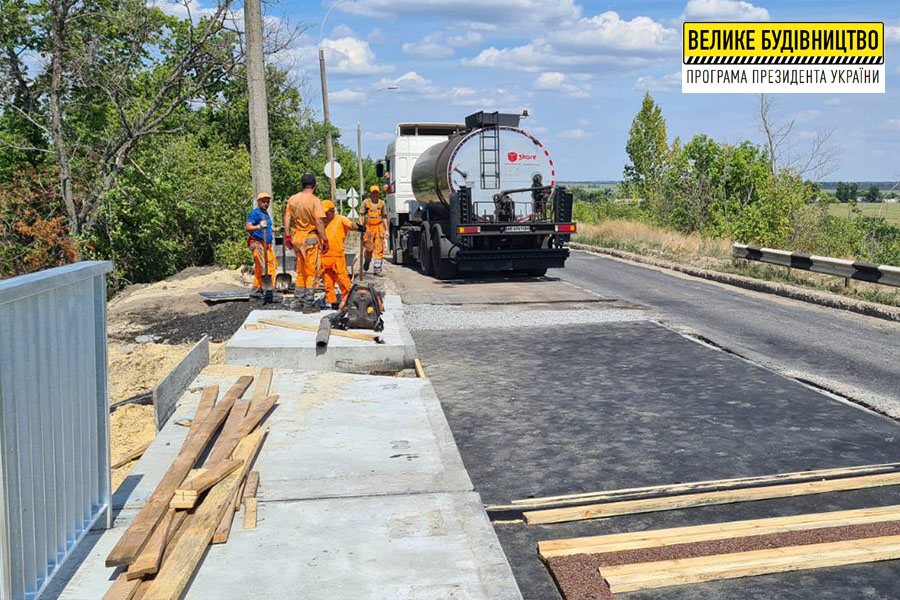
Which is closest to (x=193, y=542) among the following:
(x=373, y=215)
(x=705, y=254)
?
(x=373, y=215)

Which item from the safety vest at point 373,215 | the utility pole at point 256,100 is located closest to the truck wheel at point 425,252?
the safety vest at point 373,215

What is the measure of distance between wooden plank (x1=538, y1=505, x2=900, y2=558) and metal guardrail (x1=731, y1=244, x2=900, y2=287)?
393 inches

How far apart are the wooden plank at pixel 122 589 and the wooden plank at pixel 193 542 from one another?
63 mm

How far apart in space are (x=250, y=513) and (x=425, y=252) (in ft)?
49.3

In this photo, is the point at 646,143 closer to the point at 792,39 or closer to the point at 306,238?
the point at 792,39

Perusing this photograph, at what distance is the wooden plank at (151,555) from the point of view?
3572mm

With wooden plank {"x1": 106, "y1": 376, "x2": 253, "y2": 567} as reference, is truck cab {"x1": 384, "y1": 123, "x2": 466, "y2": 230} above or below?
above

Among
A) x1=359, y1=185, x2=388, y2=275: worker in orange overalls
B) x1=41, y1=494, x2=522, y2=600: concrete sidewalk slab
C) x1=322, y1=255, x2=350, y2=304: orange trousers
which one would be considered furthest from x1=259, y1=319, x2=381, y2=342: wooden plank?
x1=359, y1=185, x2=388, y2=275: worker in orange overalls

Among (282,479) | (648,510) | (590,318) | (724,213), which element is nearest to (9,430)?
(282,479)

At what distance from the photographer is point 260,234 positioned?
42.7 ft

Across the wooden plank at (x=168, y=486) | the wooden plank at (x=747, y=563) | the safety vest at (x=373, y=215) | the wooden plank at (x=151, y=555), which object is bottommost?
the wooden plank at (x=747, y=563)

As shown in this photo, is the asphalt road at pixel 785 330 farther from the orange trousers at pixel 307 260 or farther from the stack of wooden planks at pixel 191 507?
the stack of wooden planks at pixel 191 507

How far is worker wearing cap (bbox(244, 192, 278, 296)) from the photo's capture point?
12.9 metres

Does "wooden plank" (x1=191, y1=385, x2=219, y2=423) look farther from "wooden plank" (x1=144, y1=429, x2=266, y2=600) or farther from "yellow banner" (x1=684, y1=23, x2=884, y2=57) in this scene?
"yellow banner" (x1=684, y1=23, x2=884, y2=57)
